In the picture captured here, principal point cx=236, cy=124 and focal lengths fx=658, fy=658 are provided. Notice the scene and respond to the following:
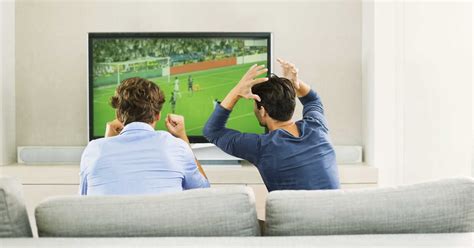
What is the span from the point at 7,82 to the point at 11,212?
330 cm

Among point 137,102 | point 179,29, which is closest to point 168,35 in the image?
point 179,29

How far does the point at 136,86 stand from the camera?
2.61m

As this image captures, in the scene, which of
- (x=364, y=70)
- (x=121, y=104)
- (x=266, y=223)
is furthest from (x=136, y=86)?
(x=364, y=70)

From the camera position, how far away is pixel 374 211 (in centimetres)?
162

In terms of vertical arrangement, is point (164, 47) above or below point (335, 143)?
above

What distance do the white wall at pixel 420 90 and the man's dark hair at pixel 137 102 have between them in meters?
2.24

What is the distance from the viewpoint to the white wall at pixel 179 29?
4.76 metres

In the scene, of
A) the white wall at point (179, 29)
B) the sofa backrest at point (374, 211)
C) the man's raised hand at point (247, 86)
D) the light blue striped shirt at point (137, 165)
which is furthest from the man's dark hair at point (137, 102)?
the white wall at point (179, 29)

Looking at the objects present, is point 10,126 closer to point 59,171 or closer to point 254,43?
point 59,171

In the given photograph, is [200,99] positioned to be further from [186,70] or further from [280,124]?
[280,124]

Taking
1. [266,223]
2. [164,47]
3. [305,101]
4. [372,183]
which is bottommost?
[372,183]

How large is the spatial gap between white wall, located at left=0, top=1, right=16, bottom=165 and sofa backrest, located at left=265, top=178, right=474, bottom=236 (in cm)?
344

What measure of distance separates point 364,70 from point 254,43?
826mm

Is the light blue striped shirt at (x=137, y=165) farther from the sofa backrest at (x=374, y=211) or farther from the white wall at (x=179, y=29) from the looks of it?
the white wall at (x=179, y=29)
